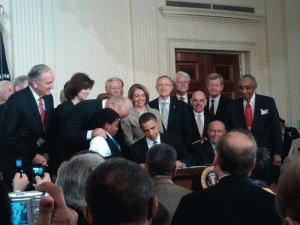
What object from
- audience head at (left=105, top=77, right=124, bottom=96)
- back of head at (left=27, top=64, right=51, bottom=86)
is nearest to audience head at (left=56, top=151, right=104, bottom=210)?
back of head at (left=27, top=64, right=51, bottom=86)

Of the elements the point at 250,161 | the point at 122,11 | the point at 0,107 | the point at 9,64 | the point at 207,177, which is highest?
the point at 122,11

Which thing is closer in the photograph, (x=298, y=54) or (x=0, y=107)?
(x=0, y=107)

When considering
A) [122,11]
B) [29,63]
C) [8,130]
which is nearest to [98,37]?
[122,11]

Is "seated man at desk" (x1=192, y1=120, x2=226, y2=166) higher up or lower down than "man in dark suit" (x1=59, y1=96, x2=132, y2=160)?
lower down

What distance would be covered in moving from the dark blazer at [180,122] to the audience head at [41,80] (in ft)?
5.14

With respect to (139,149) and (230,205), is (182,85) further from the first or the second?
(230,205)

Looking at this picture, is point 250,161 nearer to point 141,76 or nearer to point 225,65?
point 141,76

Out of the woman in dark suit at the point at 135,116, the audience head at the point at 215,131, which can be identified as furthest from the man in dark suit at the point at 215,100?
the woman in dark suit at the point at 135,116

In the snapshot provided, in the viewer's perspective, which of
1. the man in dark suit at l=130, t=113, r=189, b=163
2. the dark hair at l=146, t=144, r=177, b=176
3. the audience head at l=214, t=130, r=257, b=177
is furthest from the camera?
the man in dark suit at l=130, t=113, r=189, b=163

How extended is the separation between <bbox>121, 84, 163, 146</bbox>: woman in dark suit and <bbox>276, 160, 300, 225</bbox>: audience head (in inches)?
166

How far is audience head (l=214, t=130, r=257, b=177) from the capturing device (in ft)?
8.07

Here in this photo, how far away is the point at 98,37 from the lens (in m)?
7.48

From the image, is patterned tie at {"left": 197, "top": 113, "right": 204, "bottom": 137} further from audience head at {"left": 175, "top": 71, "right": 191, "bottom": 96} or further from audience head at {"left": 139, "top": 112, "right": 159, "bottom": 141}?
audience head at {"left": 139, "top": 112, "right": 159, "bottom": 141}

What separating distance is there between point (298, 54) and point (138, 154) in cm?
495
